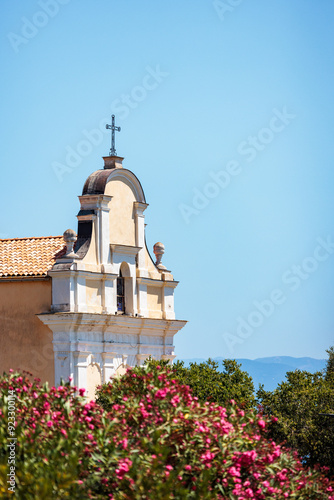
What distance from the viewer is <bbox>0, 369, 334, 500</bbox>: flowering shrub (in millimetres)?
17875

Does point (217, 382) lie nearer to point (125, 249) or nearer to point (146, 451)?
point (125, 249)

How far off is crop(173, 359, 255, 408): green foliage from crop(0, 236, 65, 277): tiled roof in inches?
239

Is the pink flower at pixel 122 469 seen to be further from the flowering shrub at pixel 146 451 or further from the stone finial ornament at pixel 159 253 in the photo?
the stone finial ornament at pixel 159 253

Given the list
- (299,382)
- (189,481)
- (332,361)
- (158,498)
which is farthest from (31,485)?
(332,361)

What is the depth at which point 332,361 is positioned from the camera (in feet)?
220

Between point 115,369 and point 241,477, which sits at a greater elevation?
point 115,369

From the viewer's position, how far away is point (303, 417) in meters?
36.4

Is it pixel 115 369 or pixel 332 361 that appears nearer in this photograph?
pixel 115 369

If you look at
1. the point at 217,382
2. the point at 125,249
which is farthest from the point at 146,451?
the point at 125,249

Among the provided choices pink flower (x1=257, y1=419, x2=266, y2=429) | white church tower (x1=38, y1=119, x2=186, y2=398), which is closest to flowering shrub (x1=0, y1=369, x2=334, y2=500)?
pink flower (x1=257, y1=419, x2=266, y2=429)

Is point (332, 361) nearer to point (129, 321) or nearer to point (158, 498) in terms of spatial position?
point (129, 321)

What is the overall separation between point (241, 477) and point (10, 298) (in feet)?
59.2

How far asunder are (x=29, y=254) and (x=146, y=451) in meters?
20.0

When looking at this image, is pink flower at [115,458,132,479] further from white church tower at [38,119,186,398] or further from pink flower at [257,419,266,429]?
white church tower at [38,119,186,398]
